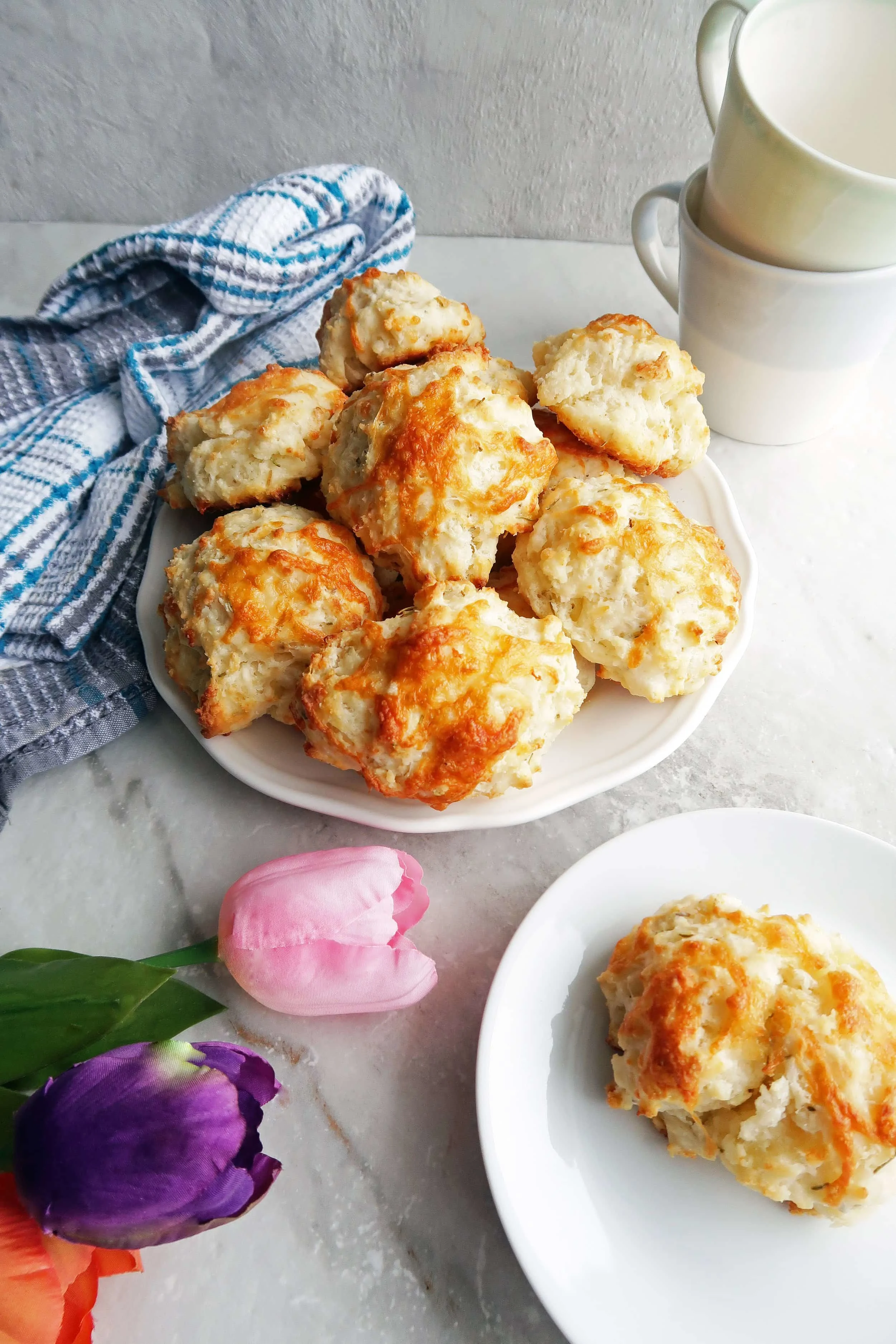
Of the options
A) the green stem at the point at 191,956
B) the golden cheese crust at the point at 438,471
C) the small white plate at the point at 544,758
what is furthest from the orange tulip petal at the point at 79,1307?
the golden cheese crust at the point at 438,471

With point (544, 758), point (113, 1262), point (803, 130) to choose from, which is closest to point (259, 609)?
point (544, 758)

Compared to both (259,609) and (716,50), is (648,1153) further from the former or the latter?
(716,50)

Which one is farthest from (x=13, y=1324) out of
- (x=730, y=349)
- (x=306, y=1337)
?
(x=730, y=349)

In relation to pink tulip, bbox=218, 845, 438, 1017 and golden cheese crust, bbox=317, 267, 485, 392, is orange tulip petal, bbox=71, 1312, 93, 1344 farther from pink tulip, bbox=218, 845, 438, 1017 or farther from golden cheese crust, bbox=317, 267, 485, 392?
golden cheese crust, bbox=317, 267, 485, 392

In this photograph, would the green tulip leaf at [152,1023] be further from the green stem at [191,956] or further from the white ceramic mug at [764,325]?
the white ceramic mug at [764,325]

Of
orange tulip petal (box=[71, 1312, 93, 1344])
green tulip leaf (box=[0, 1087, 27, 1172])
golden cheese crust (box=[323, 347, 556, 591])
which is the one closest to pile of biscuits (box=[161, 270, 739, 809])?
golden cheese crust (box=[323, 347, 556, 591])

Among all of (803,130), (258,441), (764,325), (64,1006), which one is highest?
(803,130)
